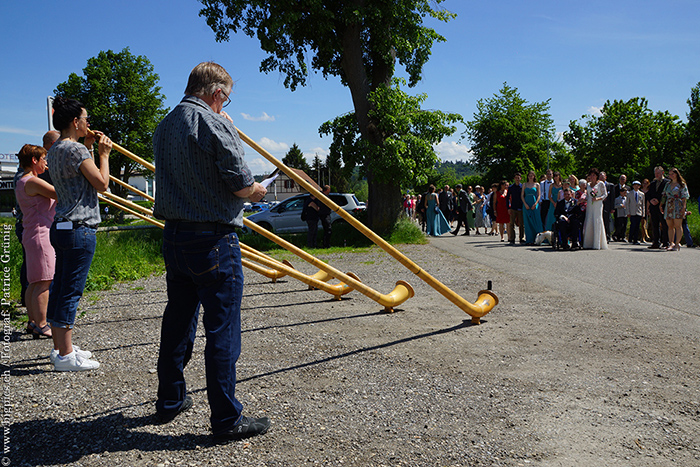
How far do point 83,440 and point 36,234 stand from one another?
8.22 ft

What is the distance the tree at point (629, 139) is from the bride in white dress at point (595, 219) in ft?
160

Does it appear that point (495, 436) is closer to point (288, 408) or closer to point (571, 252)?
point (288, 408)

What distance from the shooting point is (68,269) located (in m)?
3.80

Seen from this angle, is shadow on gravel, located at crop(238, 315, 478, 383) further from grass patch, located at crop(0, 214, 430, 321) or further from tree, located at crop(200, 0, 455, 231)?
tree, located at crop(200, 0, 455, 231)

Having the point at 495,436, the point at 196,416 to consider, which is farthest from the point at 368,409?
the point at 196,416

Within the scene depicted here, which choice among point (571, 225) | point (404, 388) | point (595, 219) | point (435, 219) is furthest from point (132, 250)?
point (435, 219)

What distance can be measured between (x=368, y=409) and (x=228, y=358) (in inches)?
38.4

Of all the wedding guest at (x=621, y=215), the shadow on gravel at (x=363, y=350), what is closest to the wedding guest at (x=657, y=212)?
the wedding guest at (x=621, y=215)

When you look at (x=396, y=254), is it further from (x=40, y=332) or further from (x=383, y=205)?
(x=383, y=205)

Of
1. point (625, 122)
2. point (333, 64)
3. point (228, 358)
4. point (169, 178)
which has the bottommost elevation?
point (228, 358)

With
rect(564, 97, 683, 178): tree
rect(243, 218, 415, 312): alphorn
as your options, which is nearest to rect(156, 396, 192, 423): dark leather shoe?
rect(243, 218, 415, 312): alphorn

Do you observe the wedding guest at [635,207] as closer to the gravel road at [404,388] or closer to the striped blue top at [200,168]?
the gravel road at [404,388]

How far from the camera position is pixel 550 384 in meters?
3.61

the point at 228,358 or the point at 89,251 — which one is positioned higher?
the point at 89,251
